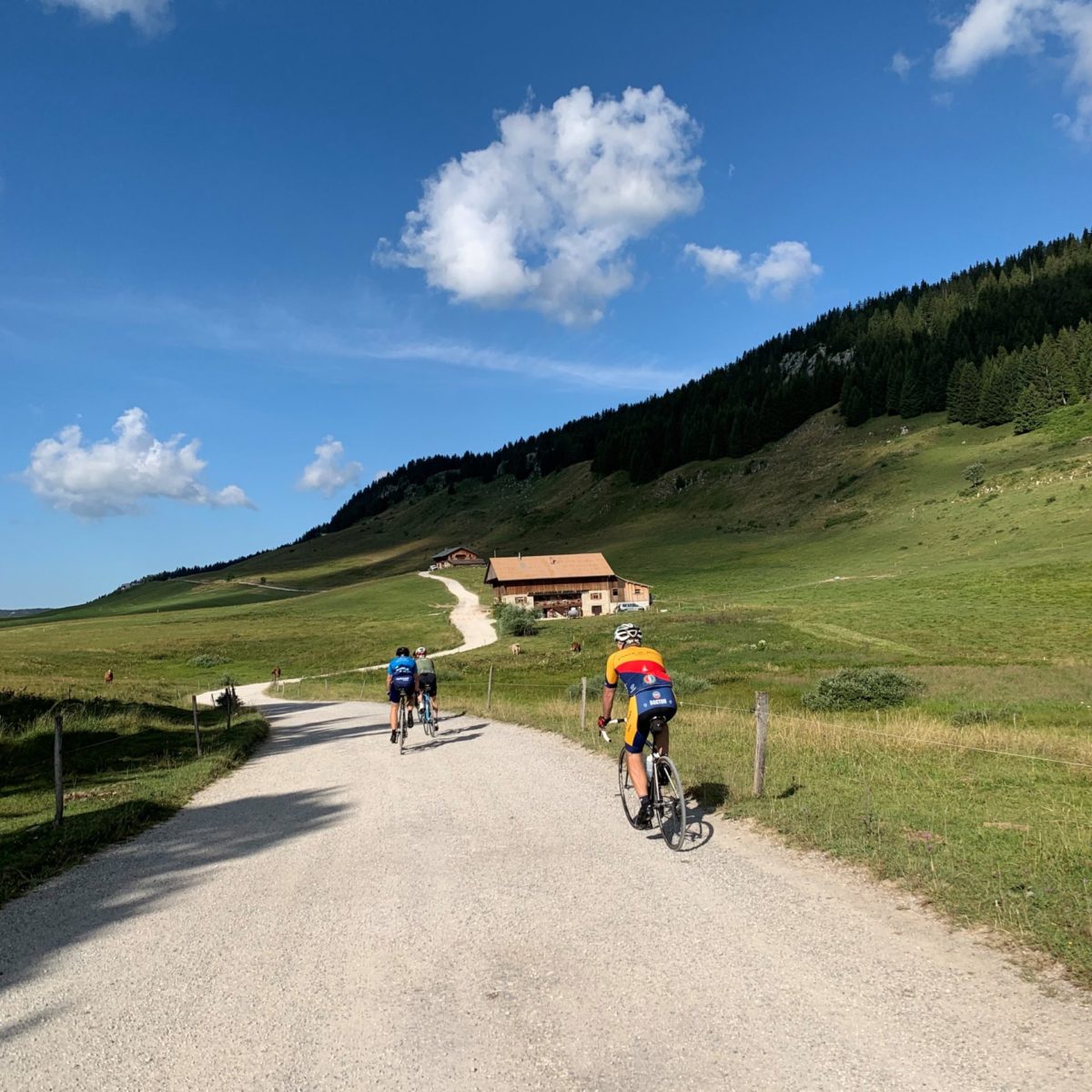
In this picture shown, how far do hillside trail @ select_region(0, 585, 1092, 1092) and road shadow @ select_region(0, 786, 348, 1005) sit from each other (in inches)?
1.9

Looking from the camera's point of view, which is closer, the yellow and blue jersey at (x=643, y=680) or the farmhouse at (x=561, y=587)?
the yellow and blue jersey at (x=643, y=680)

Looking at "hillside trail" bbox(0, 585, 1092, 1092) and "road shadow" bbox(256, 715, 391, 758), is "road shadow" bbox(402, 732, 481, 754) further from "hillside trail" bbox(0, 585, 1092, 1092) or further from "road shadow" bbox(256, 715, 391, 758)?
"hillside trail" bbox(0, 585, 1092, 1092)

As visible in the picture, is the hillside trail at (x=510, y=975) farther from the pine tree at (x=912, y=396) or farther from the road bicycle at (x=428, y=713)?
the pine tree at (x=912, y=396)

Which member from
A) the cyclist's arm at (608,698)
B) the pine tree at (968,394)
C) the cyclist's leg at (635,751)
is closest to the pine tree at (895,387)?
the pine tree at (968,394)

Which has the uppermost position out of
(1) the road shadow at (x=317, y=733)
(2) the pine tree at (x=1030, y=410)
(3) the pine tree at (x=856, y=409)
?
(3) the pine tree at (x=856, y=409)

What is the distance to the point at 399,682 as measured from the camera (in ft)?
63.5

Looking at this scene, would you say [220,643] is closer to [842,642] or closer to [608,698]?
[842,642]

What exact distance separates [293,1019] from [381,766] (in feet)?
39.1

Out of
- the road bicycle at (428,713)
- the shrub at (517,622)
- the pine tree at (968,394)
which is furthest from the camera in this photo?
the pine tree at (968,394)

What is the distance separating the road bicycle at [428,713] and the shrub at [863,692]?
15.6 metres

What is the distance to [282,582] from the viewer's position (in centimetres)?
18125

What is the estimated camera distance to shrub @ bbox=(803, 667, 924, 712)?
27.9 meters

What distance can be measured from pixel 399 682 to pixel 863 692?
62.7 feet

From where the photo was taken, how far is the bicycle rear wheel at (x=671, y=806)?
8.88m
